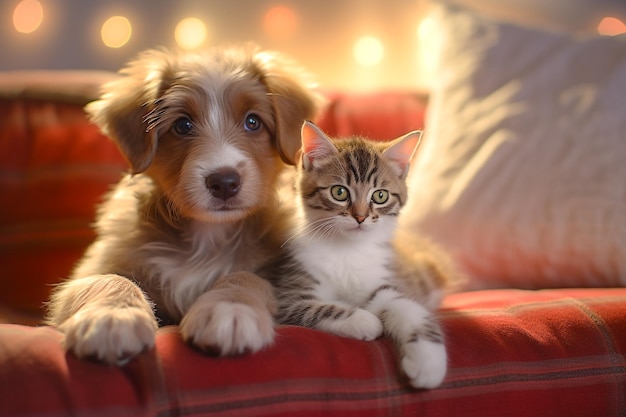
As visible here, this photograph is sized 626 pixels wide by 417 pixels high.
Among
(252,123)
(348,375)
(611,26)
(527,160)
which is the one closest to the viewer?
(348,375)

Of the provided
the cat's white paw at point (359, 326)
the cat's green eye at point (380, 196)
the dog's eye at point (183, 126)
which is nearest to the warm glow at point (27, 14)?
the dog's eye at point (183, 126)

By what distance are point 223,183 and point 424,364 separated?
66 centimetres

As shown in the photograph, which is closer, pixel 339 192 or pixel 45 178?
pixel 339 192

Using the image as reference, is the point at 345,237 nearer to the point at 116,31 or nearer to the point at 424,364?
the point at 424,364

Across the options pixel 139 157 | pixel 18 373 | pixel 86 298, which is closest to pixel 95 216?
pixel 139 157

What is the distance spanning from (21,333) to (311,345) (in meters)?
0.59

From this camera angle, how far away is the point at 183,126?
1.63 meters

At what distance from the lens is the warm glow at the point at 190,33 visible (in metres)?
3.17

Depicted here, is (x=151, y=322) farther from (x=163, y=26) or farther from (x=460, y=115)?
(x=163, y=26)

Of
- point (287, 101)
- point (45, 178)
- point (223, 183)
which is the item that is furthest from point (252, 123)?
point (45, 178)

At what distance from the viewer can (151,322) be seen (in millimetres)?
1206

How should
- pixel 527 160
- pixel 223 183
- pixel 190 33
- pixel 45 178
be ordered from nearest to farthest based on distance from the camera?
1. pixel 223 183
2. pixel 527 160
3. pixel 45 178
4. pixel 190 33

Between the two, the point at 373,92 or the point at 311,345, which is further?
the point at 373,92

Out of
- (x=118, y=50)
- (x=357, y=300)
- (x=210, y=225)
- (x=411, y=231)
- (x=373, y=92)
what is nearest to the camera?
(x=357, y=300)
